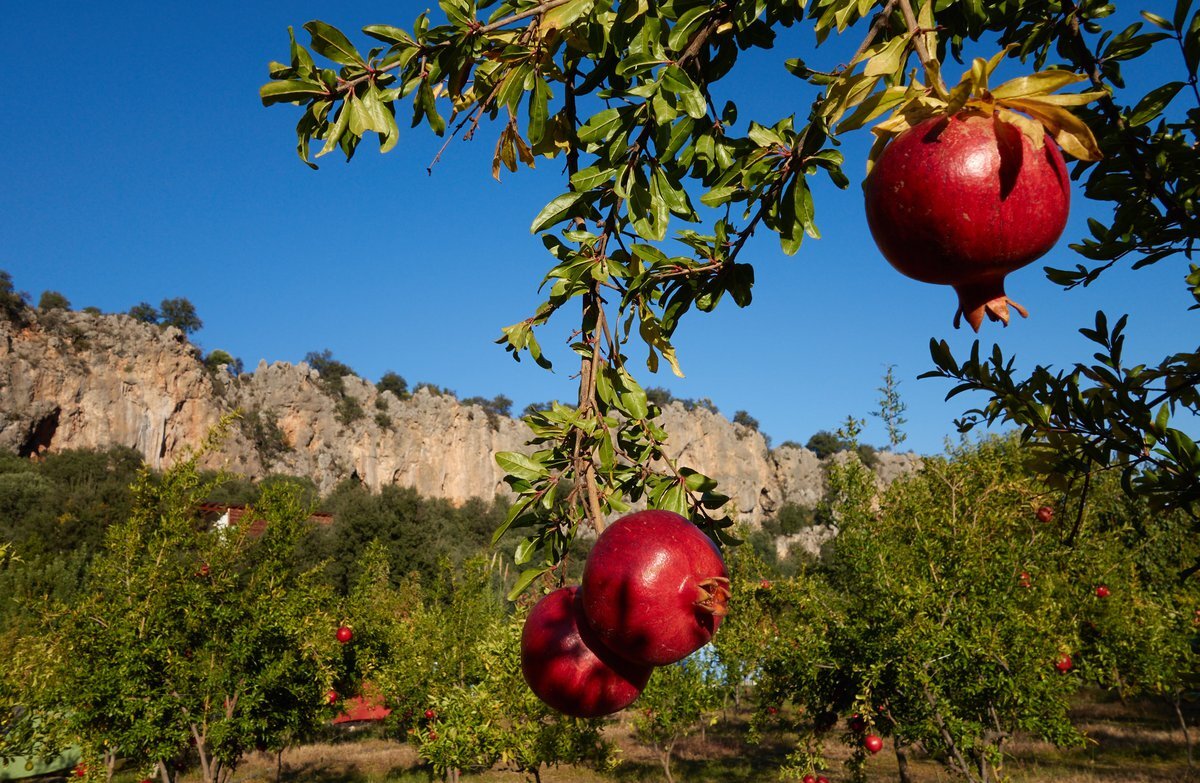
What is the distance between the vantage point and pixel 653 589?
0.97 meters

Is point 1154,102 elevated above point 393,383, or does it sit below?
below

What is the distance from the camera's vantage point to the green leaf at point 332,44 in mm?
1211

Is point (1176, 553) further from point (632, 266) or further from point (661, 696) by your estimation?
point (632, 266)

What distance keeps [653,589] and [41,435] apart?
160 ft

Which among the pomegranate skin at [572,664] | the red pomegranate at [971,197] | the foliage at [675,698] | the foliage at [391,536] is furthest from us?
the foliage at [391,536]

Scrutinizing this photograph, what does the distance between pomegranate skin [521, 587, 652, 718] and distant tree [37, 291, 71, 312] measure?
2185 inches

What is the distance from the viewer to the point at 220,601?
9781 millimetres

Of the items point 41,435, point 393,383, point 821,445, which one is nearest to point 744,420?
point 821,445

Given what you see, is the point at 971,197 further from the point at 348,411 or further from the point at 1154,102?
the point at 348,411

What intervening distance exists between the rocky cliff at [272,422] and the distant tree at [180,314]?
9182mm

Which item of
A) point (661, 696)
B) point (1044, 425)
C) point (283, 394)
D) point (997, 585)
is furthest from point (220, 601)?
point (283, 394)

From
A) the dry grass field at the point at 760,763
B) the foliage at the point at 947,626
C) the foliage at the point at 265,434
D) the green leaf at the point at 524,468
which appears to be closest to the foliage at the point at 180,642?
the dry grass field at the point at 760,763

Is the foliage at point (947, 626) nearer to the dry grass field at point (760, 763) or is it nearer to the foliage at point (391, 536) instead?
the dry grass field at point (760, 763)

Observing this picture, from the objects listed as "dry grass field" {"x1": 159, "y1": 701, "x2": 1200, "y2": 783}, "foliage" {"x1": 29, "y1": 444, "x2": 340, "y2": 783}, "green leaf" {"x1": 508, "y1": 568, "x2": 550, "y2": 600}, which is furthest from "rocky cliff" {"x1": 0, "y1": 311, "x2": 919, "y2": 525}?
"green leaf" {"x1": 508, "y1": 568, "x2": 550, "y2": 600}
